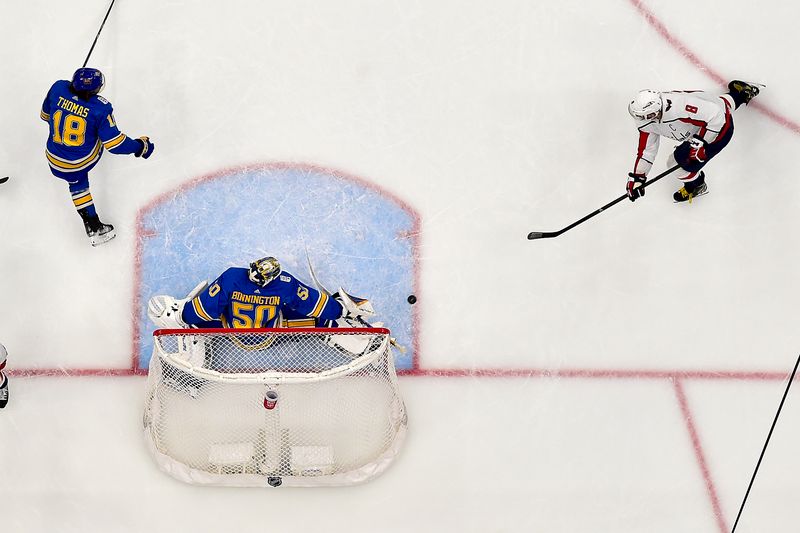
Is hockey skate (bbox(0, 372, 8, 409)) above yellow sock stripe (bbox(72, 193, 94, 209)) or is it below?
below

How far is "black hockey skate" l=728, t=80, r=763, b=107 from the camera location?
4953mm

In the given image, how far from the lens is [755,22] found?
16.9 feet

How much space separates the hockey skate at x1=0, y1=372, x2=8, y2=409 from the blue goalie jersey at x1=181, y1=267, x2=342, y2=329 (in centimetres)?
89

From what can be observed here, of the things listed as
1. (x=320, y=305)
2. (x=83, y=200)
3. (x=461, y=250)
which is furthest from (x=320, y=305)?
(x=83, y=200)

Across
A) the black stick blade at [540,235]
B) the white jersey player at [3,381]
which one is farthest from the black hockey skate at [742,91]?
the white jersey player at [3,381]

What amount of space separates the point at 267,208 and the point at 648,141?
1.81m

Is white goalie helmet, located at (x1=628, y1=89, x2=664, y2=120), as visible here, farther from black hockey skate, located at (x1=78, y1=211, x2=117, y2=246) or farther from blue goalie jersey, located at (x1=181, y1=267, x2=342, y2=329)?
black hockey skate, located at (x1=78, y1=211, x2=117, y2=246)

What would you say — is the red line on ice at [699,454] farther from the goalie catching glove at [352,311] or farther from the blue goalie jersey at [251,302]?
the blue goalie jersey at [251,302]

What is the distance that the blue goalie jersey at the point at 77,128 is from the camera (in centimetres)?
452

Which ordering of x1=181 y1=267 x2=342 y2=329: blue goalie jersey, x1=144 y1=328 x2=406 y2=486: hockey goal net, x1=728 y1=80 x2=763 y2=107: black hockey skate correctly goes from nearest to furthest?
x1=181 y1=267 x2=342 y2=329: blue goalie jersey
x1=144 y1=328 x2=406 y2=486: hockey goal net
x1=728 y1=80 x2=763 y2=107: black hockey skate

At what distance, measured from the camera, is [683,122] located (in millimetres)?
4609

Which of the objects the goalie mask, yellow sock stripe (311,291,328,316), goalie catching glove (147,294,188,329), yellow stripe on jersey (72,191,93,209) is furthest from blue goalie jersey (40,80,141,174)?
yellow sock stripe (311,291,328,316)

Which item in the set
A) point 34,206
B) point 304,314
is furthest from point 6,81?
point 304,314

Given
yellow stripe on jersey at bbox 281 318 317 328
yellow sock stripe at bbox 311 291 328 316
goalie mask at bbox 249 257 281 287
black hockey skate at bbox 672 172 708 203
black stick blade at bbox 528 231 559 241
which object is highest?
black hockey skate at bbox 672 172 708 203
